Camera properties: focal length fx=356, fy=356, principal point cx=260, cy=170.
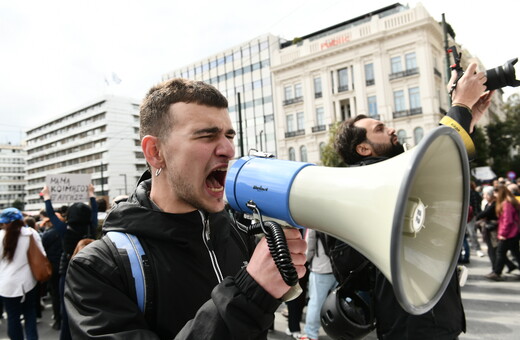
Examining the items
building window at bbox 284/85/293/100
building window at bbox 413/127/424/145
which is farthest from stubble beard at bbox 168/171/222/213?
building window at bbox 284/85/293/100

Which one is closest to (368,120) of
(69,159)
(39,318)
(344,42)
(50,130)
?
(39,318)

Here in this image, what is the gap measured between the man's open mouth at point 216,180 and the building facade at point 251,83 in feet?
118

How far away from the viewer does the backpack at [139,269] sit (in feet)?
3.68

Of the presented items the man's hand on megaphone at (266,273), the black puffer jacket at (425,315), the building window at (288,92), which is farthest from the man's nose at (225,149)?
the building window at (288,92)

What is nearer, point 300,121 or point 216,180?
point 216,180

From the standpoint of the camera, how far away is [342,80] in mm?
32219

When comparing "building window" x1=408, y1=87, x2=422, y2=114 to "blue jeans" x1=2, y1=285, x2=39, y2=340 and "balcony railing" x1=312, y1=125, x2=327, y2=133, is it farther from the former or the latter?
"blue jeans" x1=2, y1=285, x2=39, y2=340

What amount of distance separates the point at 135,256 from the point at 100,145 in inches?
2860

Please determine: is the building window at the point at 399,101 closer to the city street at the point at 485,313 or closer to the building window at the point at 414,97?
the building window at the point at 414,97

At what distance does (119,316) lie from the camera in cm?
102

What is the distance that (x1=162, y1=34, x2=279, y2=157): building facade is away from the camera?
39812mm

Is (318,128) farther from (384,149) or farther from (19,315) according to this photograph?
(384,149)

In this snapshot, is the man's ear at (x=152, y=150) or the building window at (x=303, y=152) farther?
the building window at (x=303, y=152)

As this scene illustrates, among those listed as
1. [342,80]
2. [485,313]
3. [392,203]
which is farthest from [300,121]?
[392,203]
